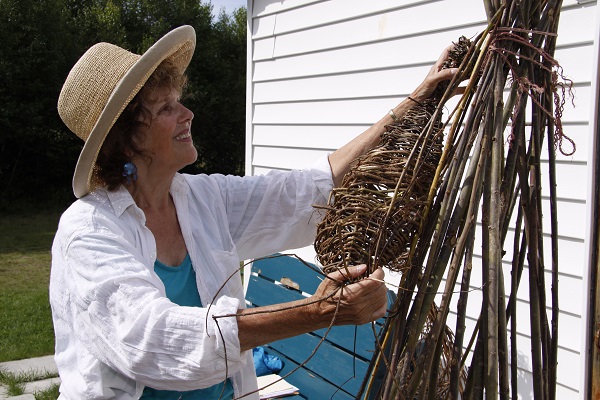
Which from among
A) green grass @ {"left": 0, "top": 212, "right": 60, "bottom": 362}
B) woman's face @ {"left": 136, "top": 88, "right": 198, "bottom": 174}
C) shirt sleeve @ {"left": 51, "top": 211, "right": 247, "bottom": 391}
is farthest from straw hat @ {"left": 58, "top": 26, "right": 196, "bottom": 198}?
green grass @ {"left": 0, "top": 212, "right": 60, "bottom": 362}

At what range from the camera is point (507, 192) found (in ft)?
4.95

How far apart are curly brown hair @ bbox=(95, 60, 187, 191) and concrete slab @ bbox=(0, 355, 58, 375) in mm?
3667

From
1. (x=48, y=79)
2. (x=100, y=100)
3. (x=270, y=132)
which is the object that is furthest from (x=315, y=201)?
(x=48, y=79)

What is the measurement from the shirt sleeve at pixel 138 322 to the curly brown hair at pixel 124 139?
0.27 meters

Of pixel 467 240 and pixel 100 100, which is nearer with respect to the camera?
pixel 467 240

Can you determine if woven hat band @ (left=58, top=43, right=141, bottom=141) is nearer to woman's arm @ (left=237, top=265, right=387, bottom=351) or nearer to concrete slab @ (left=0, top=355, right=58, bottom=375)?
woman's arm @ (left=237, top=265, right=387, bottom=351)

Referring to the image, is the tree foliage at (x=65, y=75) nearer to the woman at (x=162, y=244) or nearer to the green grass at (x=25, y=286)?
the green grass at (x=25, y=286)

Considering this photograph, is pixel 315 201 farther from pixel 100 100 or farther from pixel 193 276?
pixel 100 100

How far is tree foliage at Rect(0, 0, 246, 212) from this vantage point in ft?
45.0

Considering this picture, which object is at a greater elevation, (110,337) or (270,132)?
(270,132)

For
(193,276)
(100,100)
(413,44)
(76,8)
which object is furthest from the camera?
(76,8)

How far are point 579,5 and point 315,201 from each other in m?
1.49

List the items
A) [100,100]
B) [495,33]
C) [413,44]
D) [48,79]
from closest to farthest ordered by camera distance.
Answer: [495,33]
[100,100]
[413,44]
[48,79]

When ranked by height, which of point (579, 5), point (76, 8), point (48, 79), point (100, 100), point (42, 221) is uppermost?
point (76, 8)
